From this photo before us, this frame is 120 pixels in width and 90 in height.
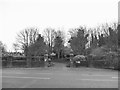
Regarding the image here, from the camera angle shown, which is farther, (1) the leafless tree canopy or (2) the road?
(1) the leafless tree canopy

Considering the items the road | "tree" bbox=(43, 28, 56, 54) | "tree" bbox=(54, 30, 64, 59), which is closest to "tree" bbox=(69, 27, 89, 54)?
"tree" bbox=(54, 30, 64, 59)

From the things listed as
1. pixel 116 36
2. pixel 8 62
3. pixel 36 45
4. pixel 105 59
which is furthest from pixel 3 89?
pixel 36 45

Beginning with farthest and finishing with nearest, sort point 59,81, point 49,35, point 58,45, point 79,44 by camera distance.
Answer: point 49,35
point 58,45
point 79,44
point 59,81

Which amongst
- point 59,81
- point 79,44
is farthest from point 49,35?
point 59,81

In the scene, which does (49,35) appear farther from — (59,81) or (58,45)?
(59,81)

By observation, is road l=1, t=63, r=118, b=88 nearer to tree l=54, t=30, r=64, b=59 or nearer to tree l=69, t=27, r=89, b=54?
tree l=69, t=27, r=89, b=54

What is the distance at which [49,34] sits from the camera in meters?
62.2

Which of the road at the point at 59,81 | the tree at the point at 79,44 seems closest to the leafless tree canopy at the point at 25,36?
the tree at the point at 79,44

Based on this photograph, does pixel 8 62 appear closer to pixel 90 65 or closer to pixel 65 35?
pixel 90 65

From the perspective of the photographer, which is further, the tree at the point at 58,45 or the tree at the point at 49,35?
the tree at the point at 49,35

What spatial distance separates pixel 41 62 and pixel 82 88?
67.0 feet

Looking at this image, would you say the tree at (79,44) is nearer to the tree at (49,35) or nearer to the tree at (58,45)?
the tree at (58,45)

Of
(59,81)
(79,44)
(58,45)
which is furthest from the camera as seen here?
(58,45)

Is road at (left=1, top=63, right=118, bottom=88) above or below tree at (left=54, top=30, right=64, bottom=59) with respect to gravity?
below
